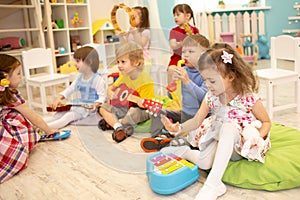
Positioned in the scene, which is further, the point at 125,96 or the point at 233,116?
the point at 125,96

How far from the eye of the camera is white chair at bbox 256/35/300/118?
5.58 ft

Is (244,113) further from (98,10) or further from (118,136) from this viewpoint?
(98,10)

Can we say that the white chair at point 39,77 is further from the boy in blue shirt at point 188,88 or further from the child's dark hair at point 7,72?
the boy in blue shirt at point 188,88

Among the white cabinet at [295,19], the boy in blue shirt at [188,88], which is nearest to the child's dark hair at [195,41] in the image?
the boy in blue shirt at [188,88]

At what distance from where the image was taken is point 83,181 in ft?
3.81

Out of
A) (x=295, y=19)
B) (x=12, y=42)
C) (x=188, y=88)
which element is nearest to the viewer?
(x=188, y=88)

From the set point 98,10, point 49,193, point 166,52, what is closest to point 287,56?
point 166,52

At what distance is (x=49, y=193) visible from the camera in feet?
3.59

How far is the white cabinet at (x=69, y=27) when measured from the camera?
10.2 feet

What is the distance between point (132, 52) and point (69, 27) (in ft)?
7.26

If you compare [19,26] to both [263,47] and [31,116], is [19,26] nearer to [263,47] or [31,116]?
[31,116]

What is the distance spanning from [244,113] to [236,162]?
6.6 inches

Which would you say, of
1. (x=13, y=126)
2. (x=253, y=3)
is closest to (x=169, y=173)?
(x=13, y=126)

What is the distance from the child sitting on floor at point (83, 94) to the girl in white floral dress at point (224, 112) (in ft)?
2.23
